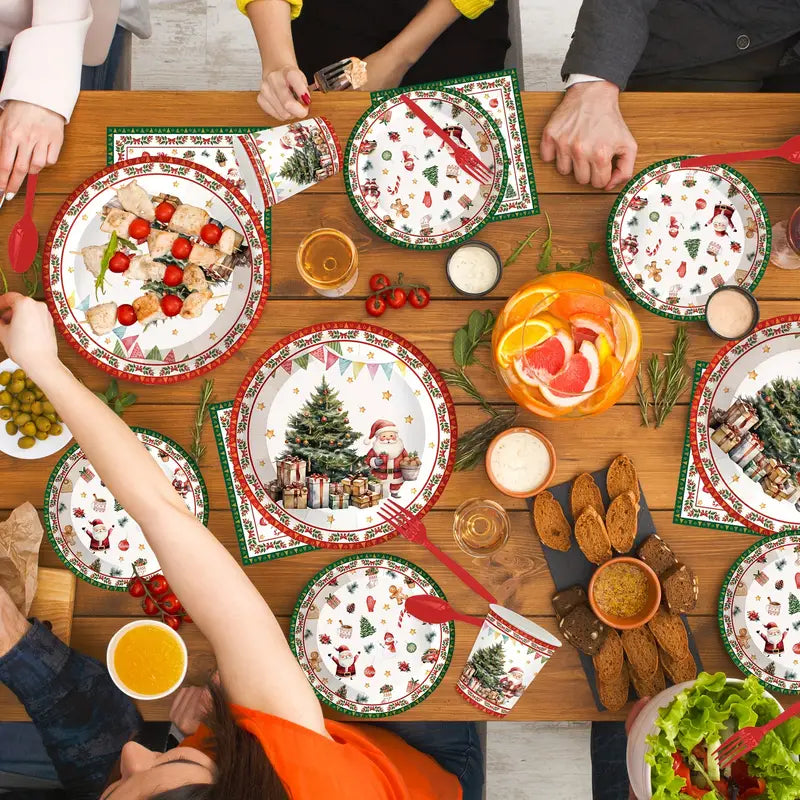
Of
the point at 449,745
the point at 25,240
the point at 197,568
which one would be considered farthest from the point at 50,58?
the point at 449,745

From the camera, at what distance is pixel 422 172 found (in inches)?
55.1

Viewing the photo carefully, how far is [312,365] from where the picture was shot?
4.50ft

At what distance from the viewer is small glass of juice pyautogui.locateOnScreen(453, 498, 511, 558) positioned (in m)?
1.35

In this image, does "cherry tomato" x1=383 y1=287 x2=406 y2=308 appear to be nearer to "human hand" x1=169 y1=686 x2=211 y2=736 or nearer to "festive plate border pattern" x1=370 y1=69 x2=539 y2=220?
"festive plate border pattern" x1=370 y1=69 x2=539 y2=220

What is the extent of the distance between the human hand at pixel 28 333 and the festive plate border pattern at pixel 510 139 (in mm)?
813

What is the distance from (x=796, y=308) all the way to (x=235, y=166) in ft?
3.97

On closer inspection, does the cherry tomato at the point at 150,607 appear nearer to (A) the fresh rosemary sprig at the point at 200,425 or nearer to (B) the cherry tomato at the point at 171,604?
(B) the cherry tomato at the point at 171,604

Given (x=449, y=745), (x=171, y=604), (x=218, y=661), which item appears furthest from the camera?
(x=449, y=745)

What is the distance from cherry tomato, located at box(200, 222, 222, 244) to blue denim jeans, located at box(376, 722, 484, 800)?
1.20 metres

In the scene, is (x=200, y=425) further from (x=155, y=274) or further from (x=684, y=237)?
(x=684, y=237)

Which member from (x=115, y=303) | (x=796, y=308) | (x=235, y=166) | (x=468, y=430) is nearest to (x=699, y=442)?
(x=796, y=308)

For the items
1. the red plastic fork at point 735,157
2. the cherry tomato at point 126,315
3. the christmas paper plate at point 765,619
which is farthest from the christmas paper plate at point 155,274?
the christmas paper plate at point 765,619

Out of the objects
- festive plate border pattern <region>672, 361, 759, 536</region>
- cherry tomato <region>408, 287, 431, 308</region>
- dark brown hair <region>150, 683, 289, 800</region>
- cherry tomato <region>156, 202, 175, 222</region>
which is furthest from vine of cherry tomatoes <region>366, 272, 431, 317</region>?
dark brown hair <region>150, 683, 289, 800</region>

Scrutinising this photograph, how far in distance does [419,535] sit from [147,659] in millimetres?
600
